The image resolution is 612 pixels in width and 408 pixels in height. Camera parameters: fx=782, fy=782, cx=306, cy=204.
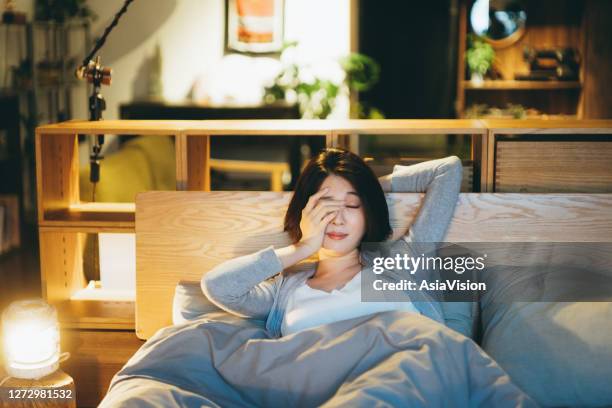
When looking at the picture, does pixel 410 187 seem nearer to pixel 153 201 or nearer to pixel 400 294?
pixel 400 294

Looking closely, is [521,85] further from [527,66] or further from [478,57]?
[478,57]

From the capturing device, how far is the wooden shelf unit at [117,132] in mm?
2396

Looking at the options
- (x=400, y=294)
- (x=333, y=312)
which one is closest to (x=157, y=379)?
(x=333, y=312)

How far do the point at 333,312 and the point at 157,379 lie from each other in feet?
1.58

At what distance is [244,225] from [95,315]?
0.59 meters

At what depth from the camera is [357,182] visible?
2100 millimetres

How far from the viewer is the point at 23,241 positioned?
4934 millimetres

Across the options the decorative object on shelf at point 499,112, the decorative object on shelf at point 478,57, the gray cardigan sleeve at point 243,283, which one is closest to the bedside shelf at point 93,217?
the gray cardigan sleeve at point 243,283

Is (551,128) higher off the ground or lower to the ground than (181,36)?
lower

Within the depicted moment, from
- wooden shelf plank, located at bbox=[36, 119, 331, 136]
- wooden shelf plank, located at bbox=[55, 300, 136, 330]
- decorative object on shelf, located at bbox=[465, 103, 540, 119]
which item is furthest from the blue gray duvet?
decorative object on shelf, located at bbox=[465, 103, 540, 119]

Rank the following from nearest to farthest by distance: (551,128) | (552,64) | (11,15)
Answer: (551,128) < (11,15) < (552,64)

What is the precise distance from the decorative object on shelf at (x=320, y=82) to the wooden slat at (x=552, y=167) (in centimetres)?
329

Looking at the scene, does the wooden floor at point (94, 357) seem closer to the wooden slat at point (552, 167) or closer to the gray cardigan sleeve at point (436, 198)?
the gray cardigan sleeve at point (436, 198)

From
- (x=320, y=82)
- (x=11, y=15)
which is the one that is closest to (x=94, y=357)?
(x=11, y=15)
